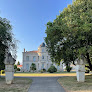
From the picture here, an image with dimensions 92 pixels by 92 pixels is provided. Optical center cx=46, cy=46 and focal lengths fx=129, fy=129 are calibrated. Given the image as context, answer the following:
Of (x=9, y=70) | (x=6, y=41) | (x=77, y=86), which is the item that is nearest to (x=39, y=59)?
(x=6, y=41)

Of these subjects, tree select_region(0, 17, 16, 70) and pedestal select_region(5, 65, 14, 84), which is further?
tree select_region(0, 17, 16, 70)

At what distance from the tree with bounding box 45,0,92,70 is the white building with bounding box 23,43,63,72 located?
28.5m

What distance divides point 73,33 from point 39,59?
35.6m

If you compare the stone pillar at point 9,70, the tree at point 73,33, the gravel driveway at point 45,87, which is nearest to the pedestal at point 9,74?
the stone pillar at point 9,70

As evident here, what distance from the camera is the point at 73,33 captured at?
580 inches

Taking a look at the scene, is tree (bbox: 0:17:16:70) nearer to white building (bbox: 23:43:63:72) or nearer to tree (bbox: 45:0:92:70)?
tree (bbox: 45:0:92:70)

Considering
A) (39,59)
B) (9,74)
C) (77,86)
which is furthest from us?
(39,59)

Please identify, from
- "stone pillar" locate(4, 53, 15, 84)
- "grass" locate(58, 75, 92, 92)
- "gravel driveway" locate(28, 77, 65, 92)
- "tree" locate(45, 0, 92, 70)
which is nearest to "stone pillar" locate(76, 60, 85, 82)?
"grass" locate(58, 75, 92, 92)

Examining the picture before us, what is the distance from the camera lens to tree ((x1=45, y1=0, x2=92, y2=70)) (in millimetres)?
14387

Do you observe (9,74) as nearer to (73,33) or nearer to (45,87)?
(45,87)

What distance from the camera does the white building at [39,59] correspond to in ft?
160

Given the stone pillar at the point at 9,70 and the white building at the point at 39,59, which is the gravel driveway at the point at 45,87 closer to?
the stone pillar at the point at 9,70

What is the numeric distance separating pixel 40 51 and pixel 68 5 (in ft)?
104

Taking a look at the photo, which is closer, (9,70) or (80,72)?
(9,70)
